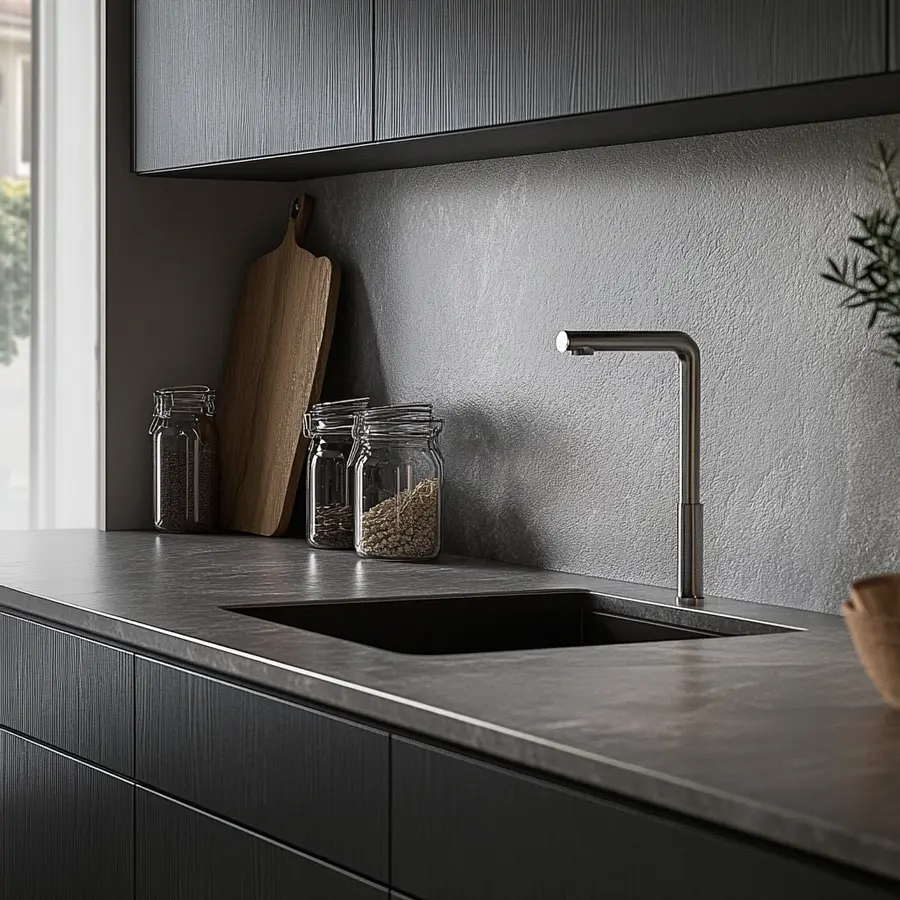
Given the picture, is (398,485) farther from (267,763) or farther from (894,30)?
(894,30)

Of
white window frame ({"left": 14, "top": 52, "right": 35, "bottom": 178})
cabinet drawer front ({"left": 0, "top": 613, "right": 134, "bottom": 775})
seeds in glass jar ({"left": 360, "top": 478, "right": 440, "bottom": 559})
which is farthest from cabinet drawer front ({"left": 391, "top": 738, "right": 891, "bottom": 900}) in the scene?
white window frame ({"left": 14, "top": 52, "right": 35, "bottom": 178})

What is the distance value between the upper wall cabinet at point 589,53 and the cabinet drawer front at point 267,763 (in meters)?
0.77

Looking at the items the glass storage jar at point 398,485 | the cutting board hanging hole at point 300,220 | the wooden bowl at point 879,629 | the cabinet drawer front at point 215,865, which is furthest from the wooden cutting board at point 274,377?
the wooden bowl at point 879,629

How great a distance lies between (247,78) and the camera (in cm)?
257

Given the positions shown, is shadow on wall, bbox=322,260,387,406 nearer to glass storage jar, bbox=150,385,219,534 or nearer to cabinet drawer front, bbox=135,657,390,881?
glass storage jar, bbox=150,385,219,534

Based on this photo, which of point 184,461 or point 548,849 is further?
point 184,461

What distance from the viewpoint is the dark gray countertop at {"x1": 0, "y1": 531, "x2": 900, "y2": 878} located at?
43.4 inches

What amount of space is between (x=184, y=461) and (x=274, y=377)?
227 millimetres

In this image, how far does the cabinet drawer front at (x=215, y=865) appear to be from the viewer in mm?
1563

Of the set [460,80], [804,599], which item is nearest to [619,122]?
[460,80]

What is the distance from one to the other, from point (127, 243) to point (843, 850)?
2.32 m

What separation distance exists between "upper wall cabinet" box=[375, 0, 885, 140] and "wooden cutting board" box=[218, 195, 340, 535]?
0.72 m

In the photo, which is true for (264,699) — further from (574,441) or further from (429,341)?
(429,341)

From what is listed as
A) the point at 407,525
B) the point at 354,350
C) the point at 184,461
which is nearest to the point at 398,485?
the point at 407,525
